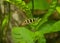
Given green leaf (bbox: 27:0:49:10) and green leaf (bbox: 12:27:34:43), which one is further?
green leaf (bbox: 27:0:49:10)

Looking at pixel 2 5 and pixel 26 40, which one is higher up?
pixel 2 5

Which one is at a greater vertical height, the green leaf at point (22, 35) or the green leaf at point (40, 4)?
the green leaf at point (40, 4)

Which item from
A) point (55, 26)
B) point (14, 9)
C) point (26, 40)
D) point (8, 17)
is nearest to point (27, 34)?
point (26, 40)

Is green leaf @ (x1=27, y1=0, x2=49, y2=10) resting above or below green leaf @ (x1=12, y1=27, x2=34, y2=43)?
above

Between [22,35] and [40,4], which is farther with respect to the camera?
[40,4]

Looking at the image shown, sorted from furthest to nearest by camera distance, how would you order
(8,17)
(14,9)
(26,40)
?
(14,9)
(8,17)
(26,40)

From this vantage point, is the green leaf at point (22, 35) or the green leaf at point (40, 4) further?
the green leaf at point (40, 4)

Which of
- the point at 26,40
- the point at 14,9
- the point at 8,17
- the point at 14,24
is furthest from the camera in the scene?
the point at 14,9

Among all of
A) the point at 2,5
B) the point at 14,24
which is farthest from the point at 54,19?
the point at 2,5

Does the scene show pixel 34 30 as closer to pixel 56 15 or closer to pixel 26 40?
pixel 26 40

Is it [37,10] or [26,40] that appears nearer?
[26,40]
